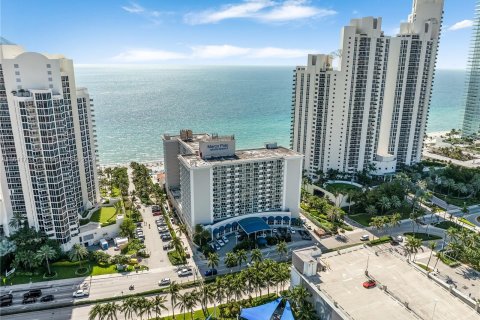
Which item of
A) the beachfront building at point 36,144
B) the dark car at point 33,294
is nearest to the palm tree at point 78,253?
the beachfront building at point 36,144

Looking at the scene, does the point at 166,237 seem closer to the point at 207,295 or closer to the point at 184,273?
the point at 184,273

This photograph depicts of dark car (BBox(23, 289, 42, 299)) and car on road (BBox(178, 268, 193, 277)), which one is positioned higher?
dark car (BBox(23, 289, 42, 299))

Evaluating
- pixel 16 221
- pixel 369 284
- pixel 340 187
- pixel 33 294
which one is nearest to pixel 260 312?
pixel 369 284

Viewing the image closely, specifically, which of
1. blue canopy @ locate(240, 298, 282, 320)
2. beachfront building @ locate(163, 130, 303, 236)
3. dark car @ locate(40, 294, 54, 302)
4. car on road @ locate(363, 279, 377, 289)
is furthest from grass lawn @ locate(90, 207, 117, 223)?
car on road @ locate(363, 279, 377, 289)

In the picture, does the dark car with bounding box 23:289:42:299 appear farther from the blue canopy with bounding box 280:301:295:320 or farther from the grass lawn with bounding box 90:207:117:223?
the blue canopy with bounding box 280:301:295:320

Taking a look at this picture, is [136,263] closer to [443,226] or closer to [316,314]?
[316,314]

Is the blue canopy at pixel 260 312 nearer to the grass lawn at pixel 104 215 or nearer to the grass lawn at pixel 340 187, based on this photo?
the grass lawn at pixel 104 215
